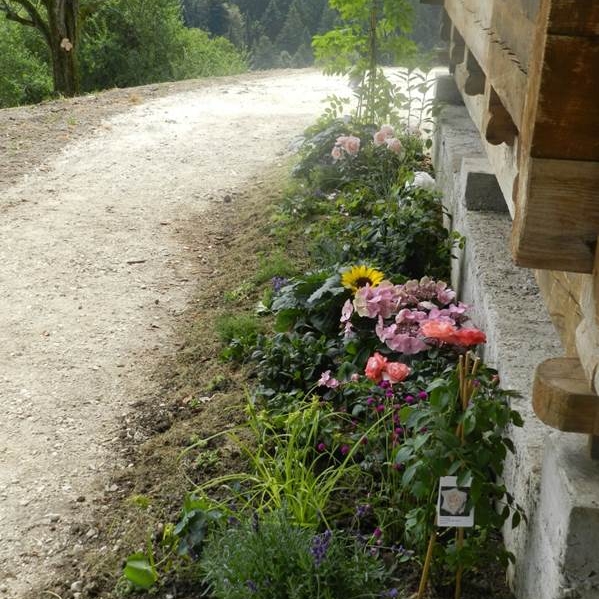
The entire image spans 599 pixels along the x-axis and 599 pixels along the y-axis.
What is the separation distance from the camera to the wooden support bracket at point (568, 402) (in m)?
1.89

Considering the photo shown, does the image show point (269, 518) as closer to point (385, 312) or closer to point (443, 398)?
point (443, 398)

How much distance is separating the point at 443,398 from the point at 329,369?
53.8 inches

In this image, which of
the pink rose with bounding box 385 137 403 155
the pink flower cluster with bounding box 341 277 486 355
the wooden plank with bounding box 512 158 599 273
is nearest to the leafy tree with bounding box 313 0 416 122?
the pink rose with bounding box 385 137 403 155

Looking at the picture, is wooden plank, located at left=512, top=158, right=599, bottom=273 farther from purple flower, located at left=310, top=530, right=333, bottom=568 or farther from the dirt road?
the dirt road

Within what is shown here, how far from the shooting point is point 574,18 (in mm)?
1686

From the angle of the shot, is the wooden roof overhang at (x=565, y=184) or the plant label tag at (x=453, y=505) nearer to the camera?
the wooden roof overhang at (x=565, y=184)

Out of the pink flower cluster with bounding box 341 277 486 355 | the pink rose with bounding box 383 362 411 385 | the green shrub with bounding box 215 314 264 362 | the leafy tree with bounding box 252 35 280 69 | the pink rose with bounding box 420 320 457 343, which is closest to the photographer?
the pink rose with bounding box 420 320 457 343

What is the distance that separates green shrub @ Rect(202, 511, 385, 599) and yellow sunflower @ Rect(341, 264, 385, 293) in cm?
153

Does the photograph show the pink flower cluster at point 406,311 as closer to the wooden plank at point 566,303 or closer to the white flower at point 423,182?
the wooden plank at point 566,303

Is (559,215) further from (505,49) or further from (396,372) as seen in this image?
(505,49)

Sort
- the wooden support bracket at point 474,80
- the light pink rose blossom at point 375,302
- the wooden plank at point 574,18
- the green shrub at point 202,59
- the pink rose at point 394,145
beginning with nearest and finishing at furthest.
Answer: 1. the wooden plank at point 574,18
2. the light pink rose blossom at point 375,302
3. the wooden support bracket at point 474,80
4. the pink rose at point 394,145
5. the green shrub at point 202,59

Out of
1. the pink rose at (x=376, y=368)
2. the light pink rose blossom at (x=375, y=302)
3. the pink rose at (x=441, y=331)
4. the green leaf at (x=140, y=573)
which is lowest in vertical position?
the green leaf at (x=140, y=573)

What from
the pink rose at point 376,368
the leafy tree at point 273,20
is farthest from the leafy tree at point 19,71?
the pink rose at point 376,368

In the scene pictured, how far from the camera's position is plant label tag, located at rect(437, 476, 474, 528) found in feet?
7.50
